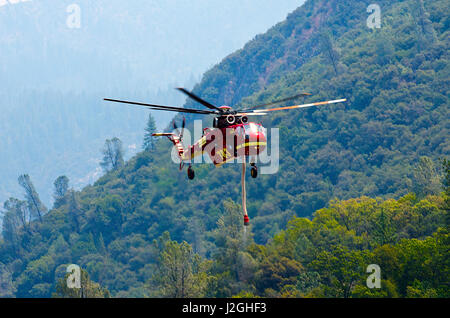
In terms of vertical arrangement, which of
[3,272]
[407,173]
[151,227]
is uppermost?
[407,173]

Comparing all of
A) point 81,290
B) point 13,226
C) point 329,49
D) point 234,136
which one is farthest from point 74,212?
point 234,136

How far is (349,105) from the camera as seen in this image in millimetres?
174875

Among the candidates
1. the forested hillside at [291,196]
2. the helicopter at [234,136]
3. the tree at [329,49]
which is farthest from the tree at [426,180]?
the tree at [329,49]

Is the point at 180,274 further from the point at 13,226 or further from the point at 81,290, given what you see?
the point at 13,226

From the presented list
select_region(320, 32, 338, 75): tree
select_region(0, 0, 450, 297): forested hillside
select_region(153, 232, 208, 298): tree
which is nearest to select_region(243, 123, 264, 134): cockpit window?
select_region(0, 0, 450, 297): forested hillside

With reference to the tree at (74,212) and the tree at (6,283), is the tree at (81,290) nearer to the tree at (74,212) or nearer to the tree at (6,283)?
the tree at (6,283)

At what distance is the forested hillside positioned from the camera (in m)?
91.9

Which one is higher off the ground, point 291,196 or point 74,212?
point 291,196

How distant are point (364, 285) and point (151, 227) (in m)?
105

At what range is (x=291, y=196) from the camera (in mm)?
155250

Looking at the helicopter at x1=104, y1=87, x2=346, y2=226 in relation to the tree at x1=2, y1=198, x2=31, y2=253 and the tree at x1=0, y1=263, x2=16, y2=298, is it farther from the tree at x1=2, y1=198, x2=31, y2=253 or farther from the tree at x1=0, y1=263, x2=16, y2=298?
Result: the tree at x1=2, y1=198, x2=31, y2=253

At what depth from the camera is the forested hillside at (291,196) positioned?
9194 centimetres
